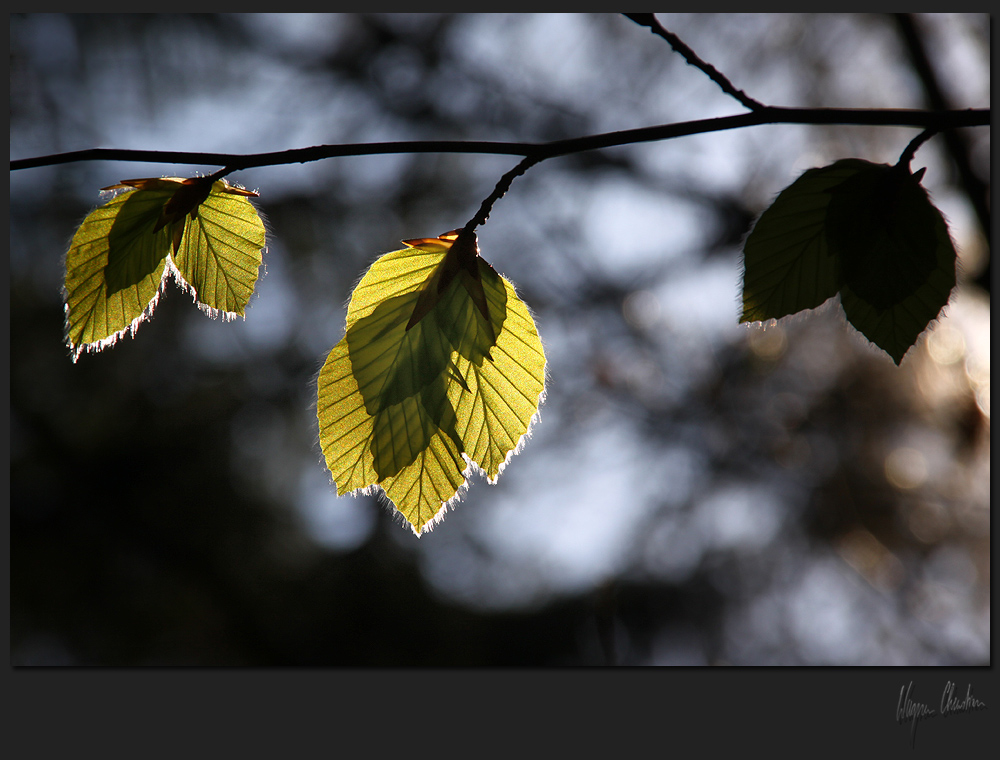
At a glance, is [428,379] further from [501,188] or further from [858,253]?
[858,253]

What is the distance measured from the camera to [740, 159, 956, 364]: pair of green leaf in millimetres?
271

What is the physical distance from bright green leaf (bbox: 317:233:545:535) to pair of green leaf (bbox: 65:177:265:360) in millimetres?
84

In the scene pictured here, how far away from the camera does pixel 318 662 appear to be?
6.91ft

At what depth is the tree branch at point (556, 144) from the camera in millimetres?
232

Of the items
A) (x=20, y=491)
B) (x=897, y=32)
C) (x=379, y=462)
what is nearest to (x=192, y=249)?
(x=379, y=462)

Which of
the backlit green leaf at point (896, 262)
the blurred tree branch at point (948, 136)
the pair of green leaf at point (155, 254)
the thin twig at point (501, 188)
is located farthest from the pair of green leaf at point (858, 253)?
the blurred tree branch at point (948, 136)

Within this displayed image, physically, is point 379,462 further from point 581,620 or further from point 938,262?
point 581,620

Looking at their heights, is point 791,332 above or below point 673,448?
above

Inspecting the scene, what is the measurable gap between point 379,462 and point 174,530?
2.24m

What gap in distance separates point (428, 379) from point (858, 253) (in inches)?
8.6

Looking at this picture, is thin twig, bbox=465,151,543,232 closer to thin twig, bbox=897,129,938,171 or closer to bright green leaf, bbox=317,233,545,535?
bright green leaf, bbox=317,233,545,535

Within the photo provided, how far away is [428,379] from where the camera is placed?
26 centimetres
